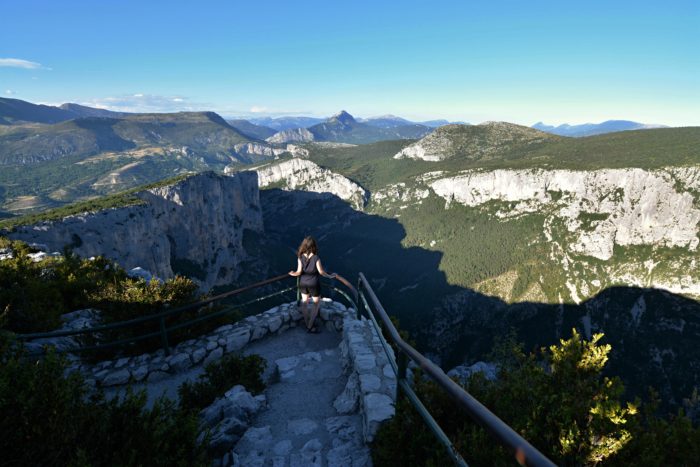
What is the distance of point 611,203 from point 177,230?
16639cm

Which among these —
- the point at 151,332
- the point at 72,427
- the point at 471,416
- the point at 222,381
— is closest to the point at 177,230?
the point at 151,332

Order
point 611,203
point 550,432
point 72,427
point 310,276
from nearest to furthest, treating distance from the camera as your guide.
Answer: point 72,427
point 550,432
point 310,276
point 611,203

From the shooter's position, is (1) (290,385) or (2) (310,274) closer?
(1) (290,385)

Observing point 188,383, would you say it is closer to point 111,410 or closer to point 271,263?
point 111,410

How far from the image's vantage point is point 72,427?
10.6ft

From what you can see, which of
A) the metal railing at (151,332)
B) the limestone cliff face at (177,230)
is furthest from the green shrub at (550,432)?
the limestone cliff face at (177,230)

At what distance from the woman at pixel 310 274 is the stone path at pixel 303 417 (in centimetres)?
99

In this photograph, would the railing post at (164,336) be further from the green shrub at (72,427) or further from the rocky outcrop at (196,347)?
the green shrub at (72,427)

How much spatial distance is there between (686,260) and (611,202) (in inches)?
1264

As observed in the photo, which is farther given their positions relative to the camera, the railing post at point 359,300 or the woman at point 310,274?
the woman at point 310,274

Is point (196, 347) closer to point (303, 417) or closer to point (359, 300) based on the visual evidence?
point (303, 417)

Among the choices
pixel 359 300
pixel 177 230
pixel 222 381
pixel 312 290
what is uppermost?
pixel 359 300

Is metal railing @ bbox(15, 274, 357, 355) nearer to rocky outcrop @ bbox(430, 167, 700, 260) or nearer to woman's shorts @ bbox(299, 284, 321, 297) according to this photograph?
woman's shorts @ bbox(299, 284, 321, 297)

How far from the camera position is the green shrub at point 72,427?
9.72 feet
